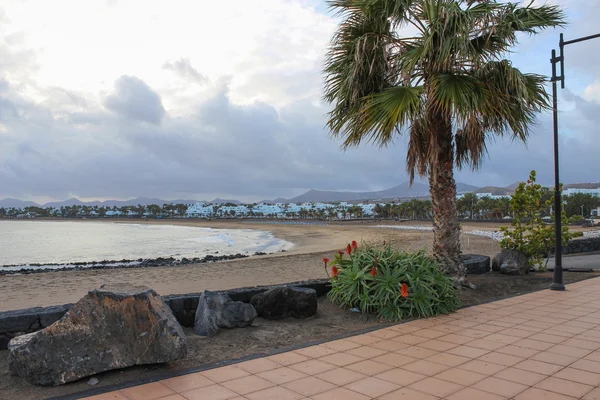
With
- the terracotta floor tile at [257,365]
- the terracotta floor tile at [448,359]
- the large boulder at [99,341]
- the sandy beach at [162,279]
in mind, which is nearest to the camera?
the large boulder at [99,341]

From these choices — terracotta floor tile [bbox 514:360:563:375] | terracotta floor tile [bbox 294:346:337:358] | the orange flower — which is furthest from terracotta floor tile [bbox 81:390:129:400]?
the orange flower

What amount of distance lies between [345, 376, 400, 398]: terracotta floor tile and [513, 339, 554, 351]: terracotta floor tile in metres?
1.94

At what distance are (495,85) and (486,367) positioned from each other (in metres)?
4.69

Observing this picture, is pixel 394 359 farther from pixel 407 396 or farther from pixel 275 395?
pixel 275 395

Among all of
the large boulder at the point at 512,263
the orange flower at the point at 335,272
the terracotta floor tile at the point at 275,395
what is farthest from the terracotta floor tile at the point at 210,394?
the large boulder at the point at 512,263

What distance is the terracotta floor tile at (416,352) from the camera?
4438mm

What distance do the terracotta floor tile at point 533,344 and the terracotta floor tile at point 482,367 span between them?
2.70ft

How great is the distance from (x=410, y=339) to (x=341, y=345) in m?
0.83

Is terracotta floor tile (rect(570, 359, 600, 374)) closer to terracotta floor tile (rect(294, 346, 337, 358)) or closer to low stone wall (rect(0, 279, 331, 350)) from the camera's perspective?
terracotta floor tile (rect(294, 346, 337, 358))

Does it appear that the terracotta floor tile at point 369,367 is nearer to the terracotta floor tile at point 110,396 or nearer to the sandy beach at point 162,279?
the terracotta floor tile at point 110,396

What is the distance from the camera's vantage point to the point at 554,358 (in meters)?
4.31

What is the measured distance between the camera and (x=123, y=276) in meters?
16.5

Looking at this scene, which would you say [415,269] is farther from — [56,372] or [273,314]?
[56,372]

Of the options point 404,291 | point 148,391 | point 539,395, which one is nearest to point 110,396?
point 148,391
